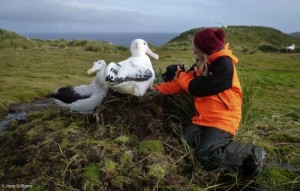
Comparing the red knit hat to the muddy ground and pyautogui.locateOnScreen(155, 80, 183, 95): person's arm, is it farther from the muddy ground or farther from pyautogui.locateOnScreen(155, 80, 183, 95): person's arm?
the muddy ground

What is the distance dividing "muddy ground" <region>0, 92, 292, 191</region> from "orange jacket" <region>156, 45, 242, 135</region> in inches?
18.8

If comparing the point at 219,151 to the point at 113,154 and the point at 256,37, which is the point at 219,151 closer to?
the point at 113,154

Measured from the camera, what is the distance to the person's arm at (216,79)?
5.25 meters

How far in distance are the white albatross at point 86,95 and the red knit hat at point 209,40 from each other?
70.0 inches

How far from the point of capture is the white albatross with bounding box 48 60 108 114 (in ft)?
21.6

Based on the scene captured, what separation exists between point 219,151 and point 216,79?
0.84m

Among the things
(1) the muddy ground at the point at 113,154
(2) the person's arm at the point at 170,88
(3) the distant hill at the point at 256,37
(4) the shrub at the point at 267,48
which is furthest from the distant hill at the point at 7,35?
(2) the person's arm at the point at 170,88

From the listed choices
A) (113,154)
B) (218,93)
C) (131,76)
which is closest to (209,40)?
(218,93)

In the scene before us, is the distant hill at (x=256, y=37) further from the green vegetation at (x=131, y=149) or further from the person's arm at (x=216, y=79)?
the person's arm at (x=216, y=79)

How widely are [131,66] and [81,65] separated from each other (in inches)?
497

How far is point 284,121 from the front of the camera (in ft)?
25.9

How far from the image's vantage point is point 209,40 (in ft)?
17.4

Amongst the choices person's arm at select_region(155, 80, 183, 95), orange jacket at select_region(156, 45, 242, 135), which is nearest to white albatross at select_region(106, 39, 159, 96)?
person's arm at select_region(155, 80, 183, 95)

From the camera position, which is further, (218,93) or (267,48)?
(267,48)
